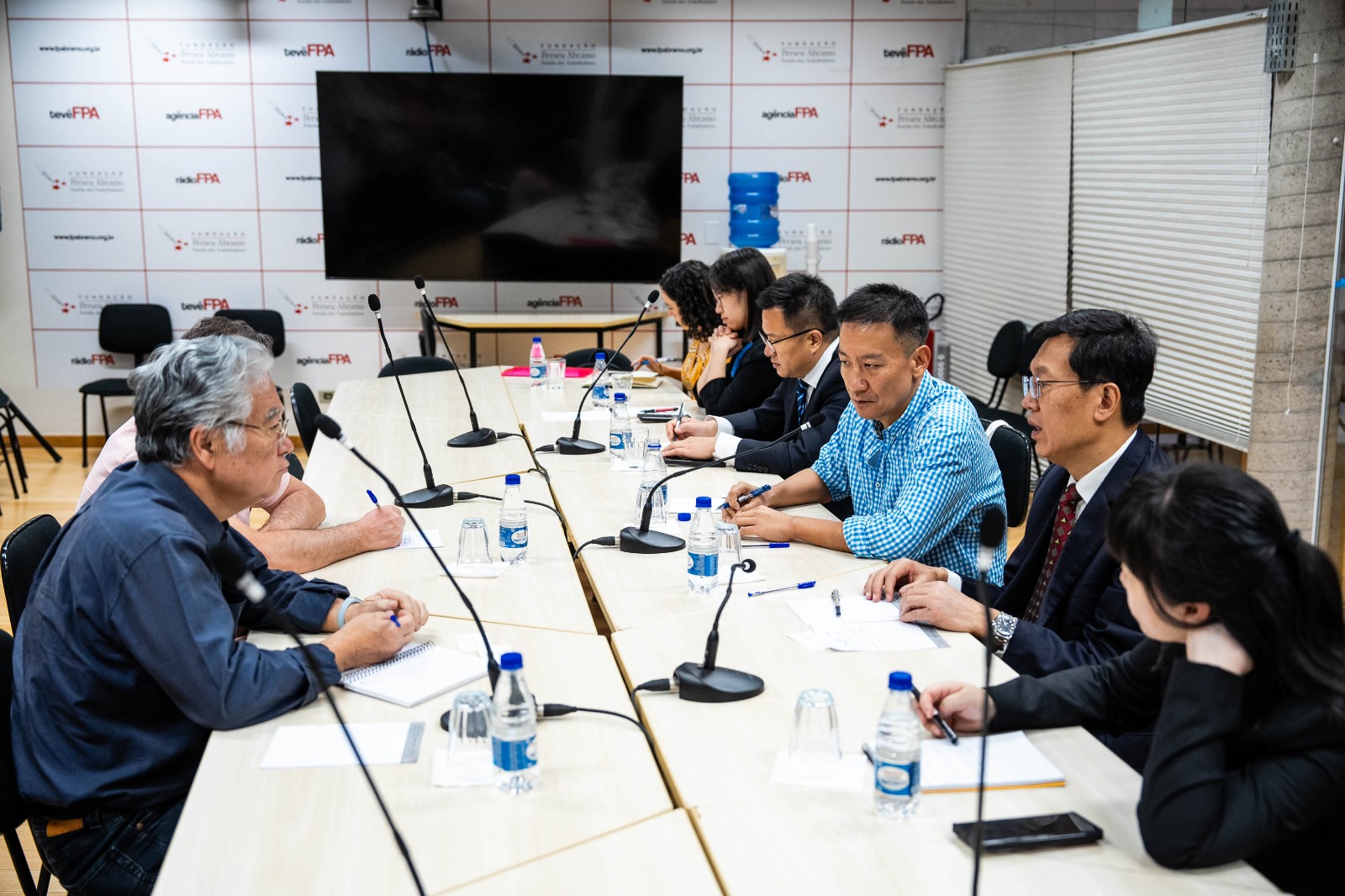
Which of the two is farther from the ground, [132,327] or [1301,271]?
[1301,271]

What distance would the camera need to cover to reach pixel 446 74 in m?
6.74

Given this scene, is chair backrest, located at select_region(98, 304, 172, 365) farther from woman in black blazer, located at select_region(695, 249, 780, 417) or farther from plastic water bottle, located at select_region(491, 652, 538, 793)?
plastic water bottle, located at select_region(491, 652, 538, 793)

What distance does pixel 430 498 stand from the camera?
3320 mm

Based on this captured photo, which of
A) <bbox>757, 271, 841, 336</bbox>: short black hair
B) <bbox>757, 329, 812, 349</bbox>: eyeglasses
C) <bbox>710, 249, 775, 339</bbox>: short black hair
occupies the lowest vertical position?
<bbox>757, 329, 812, 349</bbox>: eyeglasses

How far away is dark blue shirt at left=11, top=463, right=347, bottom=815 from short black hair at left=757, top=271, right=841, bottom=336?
2244 mm

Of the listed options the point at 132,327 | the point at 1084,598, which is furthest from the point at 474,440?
the point at 132,327

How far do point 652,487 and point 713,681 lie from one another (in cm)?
105

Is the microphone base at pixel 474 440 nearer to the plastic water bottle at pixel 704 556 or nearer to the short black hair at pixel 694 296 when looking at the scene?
the short black hair at pixel 694 296

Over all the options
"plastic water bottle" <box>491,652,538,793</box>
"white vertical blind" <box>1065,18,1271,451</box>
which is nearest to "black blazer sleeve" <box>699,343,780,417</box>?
"white vertical blind" <box>1065,18,1271,451</box>

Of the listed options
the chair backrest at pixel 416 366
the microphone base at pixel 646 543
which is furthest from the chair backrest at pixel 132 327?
the microphone base at pixel 646 543

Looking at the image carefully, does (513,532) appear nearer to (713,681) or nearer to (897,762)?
(713,681)

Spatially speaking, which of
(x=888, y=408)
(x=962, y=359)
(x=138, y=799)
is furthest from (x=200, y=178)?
(x=138, y=799)

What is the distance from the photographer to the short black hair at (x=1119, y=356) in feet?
7.89

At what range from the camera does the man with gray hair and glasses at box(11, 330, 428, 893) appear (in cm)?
183
